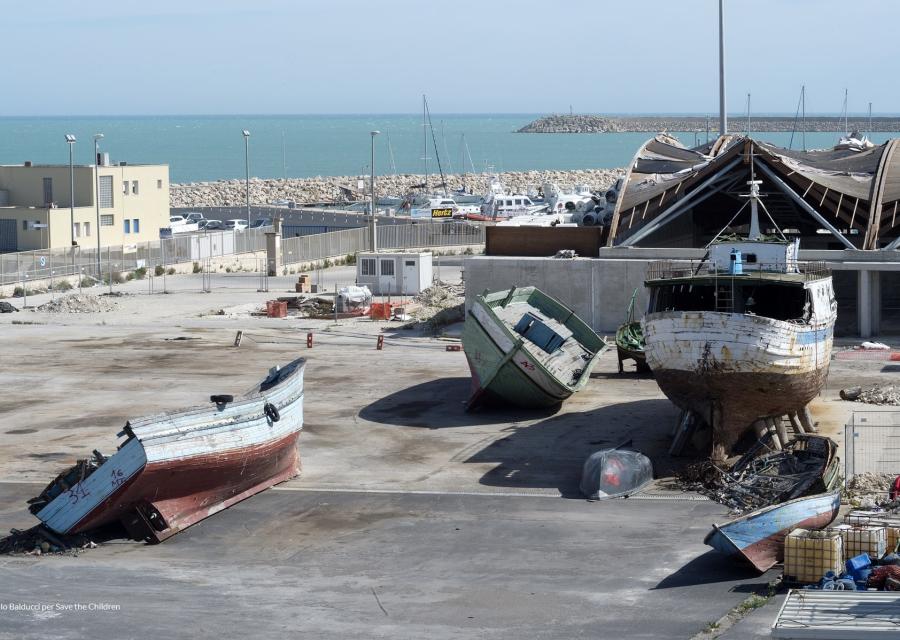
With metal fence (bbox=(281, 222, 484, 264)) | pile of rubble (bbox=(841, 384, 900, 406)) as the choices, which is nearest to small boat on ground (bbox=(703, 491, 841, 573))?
pile of rubble (bbox=(841, 384, 900, 406))

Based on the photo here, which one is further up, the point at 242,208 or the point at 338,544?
the point at 242,208

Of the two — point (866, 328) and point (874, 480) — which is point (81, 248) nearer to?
point (866, 328)

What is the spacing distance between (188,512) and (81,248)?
46137mm

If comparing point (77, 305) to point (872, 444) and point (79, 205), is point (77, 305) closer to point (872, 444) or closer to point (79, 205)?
point (79, 205)

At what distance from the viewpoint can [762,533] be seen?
19.6m

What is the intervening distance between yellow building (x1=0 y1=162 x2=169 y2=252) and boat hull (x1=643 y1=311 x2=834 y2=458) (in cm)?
4463

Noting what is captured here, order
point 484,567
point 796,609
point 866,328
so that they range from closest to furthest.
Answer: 1. point 796,609
2. point 484,567
3. point 866,328

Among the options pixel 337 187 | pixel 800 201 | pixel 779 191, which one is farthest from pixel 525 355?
pixel 337 187

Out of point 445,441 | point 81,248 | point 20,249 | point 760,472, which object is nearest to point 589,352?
point 445,441

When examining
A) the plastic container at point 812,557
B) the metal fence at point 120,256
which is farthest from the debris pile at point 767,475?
the metal fence at point 120,256

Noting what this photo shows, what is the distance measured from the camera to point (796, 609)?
15898mm

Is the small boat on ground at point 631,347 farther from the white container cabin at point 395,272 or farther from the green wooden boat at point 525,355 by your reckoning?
the white container cabin at point 395,272

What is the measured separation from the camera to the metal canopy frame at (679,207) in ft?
146

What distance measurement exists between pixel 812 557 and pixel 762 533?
110 cm
